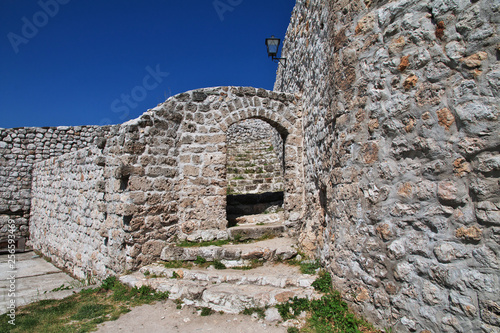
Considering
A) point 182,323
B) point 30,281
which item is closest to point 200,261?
point 182,323

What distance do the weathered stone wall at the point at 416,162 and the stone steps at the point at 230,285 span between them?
2.47 feet

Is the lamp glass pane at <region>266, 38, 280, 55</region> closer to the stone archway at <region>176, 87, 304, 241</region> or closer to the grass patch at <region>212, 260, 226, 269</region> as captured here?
the stone archway at <region>176, 87, 304, 241</region>

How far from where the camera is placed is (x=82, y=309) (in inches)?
185

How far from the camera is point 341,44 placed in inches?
157

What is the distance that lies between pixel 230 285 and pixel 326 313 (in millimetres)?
1534

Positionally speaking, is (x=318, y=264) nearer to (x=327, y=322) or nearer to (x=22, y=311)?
(x=327, y=322)

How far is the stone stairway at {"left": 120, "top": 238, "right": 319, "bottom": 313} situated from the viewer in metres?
4.35

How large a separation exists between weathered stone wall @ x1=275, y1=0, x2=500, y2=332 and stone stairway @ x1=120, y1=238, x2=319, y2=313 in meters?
0.88

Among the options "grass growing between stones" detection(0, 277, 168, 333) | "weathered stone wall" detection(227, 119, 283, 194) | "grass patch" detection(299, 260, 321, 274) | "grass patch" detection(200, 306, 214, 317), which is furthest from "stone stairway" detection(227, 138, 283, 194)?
"grass patch" detection(200, 306, 214, 317)

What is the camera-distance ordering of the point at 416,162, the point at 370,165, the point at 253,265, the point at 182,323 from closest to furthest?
1. the point at 416,162
2. the point at 370,165
3. the point at 182,323
4. the point at 253,265

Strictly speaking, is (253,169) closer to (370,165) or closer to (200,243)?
(200,243)

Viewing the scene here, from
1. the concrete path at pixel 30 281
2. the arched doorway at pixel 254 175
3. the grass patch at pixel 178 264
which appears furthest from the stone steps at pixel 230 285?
the arched doorway at pixel 254 175

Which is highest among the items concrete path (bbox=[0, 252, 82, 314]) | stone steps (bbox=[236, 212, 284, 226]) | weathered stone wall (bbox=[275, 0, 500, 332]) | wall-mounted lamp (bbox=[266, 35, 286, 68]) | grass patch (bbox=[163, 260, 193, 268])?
wall-mounted lamp (bbox=[266, 35, 286, 68])

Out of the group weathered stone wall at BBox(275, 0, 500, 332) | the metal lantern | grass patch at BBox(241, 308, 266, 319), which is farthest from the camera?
the metal lantern
